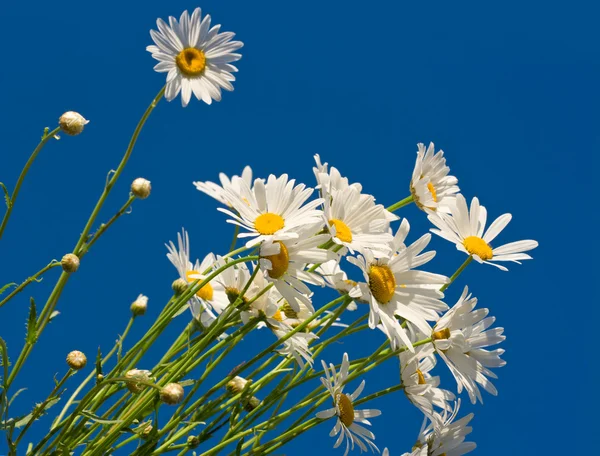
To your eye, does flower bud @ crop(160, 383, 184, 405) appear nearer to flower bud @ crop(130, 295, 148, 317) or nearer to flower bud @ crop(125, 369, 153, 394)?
flower bud @ crop(125, 369, 153, 394)

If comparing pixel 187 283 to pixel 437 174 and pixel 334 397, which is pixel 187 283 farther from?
pixel 437 174

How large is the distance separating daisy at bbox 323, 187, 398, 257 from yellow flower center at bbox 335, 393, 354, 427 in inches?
10.1

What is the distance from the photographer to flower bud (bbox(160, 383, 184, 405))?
1009 millimetres

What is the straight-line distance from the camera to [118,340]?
1.22m

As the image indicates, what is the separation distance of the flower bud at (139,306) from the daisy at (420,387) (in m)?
0.48

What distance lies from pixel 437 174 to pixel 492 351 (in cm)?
28

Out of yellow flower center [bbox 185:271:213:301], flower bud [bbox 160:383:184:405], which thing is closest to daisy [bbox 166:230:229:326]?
yellow flower center [bbox 185:271:213:301]

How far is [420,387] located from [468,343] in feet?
0.33

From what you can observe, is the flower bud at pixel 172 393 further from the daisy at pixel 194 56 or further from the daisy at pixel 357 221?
the daisy at pixel 194 56

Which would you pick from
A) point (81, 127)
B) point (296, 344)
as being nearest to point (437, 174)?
point (296, 344)

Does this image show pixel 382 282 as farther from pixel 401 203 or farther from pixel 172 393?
pixel 172 393

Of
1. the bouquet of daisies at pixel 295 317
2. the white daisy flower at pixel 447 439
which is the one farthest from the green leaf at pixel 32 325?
the white daisy flower at pixel 447 439

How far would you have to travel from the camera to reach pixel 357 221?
1015 millimetres

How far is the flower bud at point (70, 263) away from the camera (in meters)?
1.11
